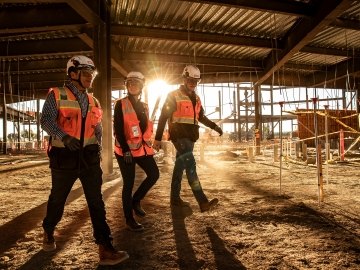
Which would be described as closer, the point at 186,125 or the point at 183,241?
the point at 183,241

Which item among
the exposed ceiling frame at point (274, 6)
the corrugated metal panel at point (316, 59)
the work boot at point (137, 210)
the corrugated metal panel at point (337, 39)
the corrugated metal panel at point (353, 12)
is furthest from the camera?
the corrugated metal panel at point (316, 59)

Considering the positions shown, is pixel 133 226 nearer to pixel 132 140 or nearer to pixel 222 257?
pixel 132 140

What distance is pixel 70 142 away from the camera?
8.49ft

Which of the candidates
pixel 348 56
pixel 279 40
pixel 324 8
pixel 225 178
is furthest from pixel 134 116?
pixel 348 56

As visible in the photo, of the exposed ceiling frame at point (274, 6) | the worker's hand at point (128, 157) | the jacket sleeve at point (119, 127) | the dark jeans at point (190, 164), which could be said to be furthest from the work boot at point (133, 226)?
the exposed ceiling frame at point (274, 6)

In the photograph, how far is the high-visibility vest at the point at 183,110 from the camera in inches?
177

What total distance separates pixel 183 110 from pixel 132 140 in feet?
3.24

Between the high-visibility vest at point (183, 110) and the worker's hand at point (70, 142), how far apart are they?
6.73 ft

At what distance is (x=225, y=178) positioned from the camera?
8.29 m

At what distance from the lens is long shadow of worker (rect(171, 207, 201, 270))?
274 cm

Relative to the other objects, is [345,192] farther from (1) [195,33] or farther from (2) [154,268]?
(1) [195,33]

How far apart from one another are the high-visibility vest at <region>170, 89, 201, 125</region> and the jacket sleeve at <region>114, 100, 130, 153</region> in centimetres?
92

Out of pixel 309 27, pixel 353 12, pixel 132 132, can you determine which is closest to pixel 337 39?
pixel 353 12

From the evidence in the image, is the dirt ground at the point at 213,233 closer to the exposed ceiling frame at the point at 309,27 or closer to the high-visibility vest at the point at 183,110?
the high-visibility vest at the point at 183,110
